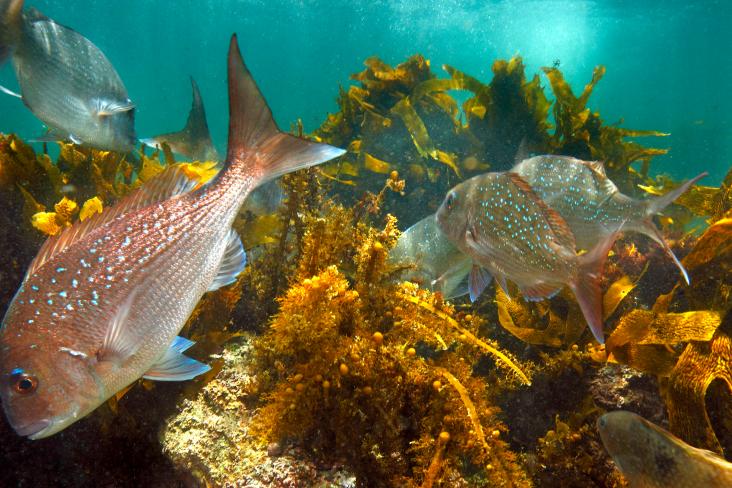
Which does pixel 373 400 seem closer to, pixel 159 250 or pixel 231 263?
pixel 231 263

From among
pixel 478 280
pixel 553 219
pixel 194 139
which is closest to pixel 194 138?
pixel 194 139

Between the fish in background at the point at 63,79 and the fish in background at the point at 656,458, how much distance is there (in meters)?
4.54

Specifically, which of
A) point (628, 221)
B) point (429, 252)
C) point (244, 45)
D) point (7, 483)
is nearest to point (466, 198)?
point (429, 252)

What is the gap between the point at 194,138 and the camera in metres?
5.04

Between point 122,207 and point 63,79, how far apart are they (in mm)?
2159

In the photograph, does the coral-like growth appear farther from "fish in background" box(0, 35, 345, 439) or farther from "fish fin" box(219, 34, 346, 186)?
"fish fin" box(219, 34, 346, 186)

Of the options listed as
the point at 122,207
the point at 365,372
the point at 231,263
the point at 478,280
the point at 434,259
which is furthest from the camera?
the point at 434,259

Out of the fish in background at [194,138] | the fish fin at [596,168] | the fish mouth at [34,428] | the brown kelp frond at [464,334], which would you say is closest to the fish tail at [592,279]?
the brown kelp frond at [464,334]

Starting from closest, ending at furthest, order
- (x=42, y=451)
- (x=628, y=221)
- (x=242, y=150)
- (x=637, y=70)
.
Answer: (x=242, y=150), (x=42, y=451), (x=628, y=221), (x=637, y=70)

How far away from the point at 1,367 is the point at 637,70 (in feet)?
348

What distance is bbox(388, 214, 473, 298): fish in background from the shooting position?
3.99 metres

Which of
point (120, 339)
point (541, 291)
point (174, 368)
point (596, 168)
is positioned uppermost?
point (596, 168)

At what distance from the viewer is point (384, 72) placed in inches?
265

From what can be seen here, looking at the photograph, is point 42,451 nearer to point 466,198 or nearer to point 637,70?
point 466,198
